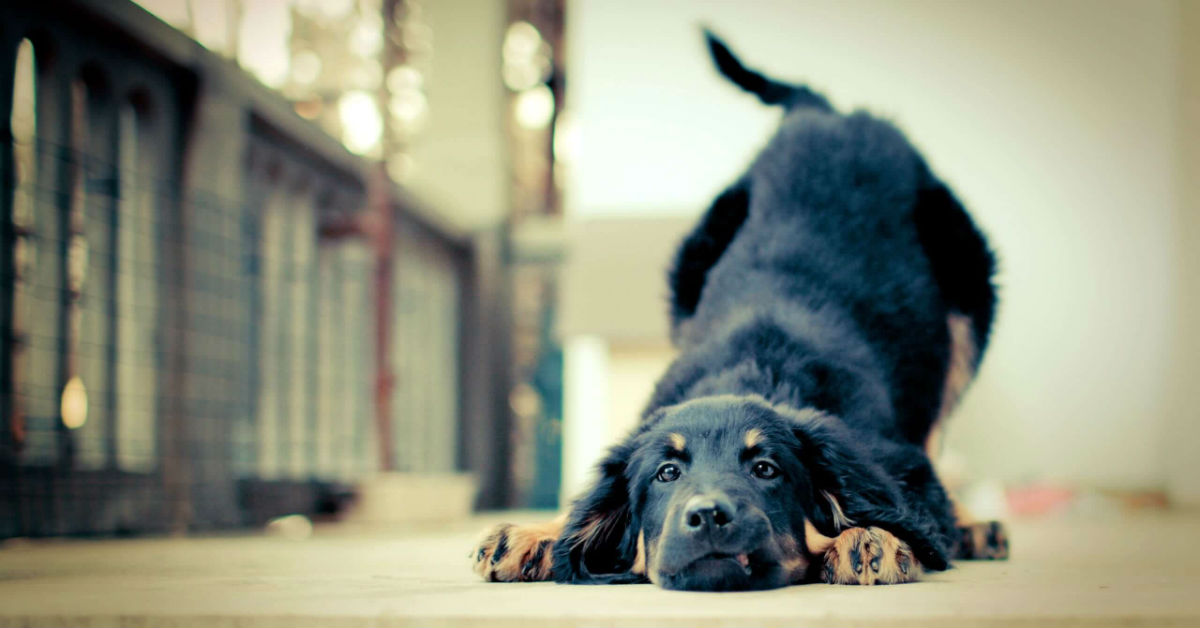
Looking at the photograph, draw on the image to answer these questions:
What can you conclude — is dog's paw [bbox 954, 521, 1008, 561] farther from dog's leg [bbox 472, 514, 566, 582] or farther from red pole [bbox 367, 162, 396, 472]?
red pole [bbox 367, 162, 396, 472]

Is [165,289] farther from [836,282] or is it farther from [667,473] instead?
[667,473]

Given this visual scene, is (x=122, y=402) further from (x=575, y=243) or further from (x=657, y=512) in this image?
(x=575, y=243)

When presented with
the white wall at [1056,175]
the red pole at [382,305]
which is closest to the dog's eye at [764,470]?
the red pole at [382,305]

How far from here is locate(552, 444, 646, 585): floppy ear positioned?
2572 mm

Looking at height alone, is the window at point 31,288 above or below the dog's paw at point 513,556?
above

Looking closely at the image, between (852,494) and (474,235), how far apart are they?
747 centimetres

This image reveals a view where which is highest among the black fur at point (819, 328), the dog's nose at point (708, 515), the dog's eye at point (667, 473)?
the black fur at point (819, 328)

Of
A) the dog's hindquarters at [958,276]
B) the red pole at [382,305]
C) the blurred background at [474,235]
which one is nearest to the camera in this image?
the dog's hindquarters at [958,276]

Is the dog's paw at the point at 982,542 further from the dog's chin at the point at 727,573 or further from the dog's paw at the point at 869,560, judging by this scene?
the dog's chin at the point at 727,573

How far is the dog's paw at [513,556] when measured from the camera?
2607 millimetres

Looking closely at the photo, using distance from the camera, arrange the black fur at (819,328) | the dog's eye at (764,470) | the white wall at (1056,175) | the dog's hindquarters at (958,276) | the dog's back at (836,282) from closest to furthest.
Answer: the dog's eye at (764,470)
the black fur at (819,328)
the dog's back at (836,282)
the dog's hindquarters at (958,276)
the white wall at (1056,175)

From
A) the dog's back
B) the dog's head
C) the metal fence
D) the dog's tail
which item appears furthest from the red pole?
the dog's head

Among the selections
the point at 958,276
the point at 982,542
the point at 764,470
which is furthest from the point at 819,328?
the point at 958,276

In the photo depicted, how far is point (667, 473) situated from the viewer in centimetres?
256
